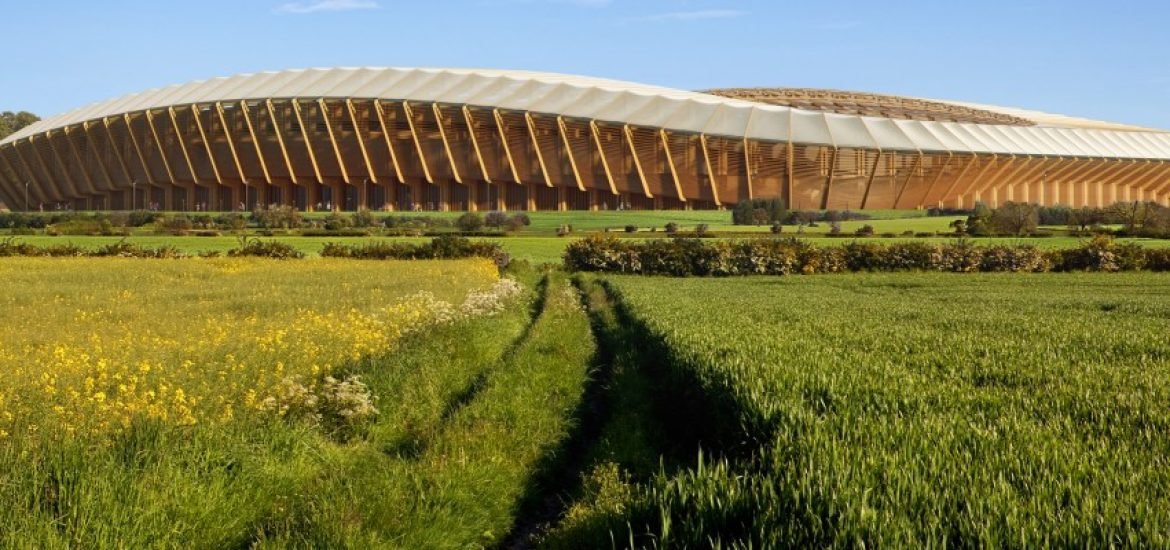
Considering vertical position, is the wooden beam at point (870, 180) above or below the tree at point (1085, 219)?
above

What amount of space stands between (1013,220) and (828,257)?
784 inches

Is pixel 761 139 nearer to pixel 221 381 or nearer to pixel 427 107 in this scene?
pixel 427 107

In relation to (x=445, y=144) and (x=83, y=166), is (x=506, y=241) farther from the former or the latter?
(x=83, y=166)

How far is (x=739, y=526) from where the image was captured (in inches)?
251

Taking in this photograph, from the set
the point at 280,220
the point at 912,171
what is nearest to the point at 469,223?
the point at 280,220

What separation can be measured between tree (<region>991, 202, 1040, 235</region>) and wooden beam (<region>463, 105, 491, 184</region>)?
120 ft

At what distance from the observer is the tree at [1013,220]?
5778 cm

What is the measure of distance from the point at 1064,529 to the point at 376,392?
27.6 ft

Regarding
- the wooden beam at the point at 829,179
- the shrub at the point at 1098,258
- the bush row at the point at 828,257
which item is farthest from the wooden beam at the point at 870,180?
the shrub at the point at 1098,258

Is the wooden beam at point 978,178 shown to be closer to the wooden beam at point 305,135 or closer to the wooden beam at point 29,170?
the wooden beam at point 305,135

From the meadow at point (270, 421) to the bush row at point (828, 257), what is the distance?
929 inches

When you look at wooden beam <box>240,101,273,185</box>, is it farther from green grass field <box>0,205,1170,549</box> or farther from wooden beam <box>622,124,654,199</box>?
green grass field <box>0,205,1170,549</box>

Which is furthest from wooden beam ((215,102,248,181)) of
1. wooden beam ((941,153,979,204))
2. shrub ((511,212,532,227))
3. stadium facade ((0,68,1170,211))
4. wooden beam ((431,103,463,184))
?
wooden beam ((941,153,979,204))

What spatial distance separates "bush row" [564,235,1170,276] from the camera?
42.6 m
